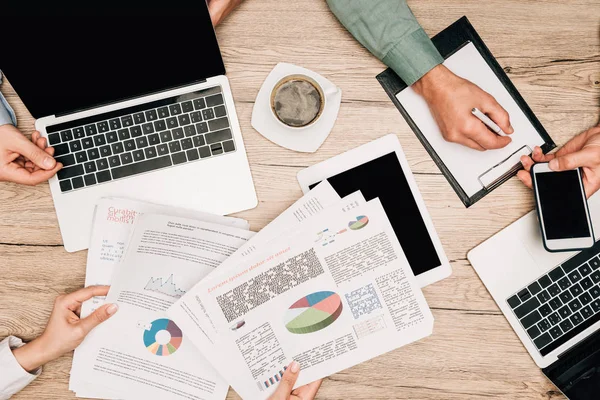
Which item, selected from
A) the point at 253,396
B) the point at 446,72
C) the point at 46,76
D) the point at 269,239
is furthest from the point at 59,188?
the point at 446,72

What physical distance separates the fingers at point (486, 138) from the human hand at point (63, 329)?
2.30 feet

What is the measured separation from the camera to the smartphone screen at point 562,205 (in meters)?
0.83

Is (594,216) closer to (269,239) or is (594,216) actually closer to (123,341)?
(269,239)

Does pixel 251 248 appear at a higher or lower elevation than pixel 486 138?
lower

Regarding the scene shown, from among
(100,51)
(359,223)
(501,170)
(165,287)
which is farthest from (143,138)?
(501,170)

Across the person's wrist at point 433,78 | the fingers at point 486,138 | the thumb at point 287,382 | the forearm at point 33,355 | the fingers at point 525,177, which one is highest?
the person's wrist at point 433,78

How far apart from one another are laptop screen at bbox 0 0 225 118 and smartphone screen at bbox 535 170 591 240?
61 centimetres

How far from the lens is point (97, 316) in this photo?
2.72ft

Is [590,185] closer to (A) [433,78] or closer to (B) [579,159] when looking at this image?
(B) [579,159]

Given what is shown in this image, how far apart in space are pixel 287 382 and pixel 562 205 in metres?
0.57

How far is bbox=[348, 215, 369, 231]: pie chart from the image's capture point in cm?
82

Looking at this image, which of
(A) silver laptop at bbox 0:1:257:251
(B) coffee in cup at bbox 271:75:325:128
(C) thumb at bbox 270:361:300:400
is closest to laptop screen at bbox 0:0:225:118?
(A) silver laptop at bbox 0:1:257:251

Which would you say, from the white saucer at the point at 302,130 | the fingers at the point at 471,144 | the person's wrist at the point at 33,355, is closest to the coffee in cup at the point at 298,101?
the white saucer at the point at 302,130

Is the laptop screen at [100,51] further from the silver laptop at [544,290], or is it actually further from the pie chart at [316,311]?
→ the silver laptop at [544,290]
